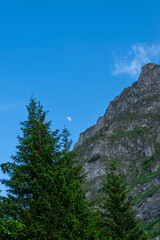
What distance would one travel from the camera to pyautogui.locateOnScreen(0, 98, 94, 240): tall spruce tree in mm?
12016

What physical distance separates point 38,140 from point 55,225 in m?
6.39

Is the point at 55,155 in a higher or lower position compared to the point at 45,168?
higher

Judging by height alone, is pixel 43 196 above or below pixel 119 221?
above

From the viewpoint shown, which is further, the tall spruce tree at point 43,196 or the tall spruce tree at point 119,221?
the tall spruce tree at point 119,221

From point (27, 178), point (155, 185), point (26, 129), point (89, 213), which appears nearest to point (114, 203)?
point (89, 213)

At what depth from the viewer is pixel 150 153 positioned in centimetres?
19438

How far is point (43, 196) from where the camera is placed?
13.5m

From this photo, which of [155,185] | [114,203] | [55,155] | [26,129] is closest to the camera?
[55,155]

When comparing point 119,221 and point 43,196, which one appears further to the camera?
point 119,221

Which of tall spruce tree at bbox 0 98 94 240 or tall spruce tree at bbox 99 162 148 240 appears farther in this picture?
tall spruce tree at bbox 99 162 148 240

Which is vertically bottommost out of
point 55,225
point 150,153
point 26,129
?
point 55,225

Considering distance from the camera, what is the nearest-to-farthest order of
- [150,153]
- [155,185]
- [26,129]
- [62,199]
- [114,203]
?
[62,199], [26,129], [114,203], [155,185], [150,153]

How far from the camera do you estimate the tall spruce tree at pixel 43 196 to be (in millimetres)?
12016

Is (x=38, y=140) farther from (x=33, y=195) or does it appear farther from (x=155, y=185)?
(x=155, y=185)
